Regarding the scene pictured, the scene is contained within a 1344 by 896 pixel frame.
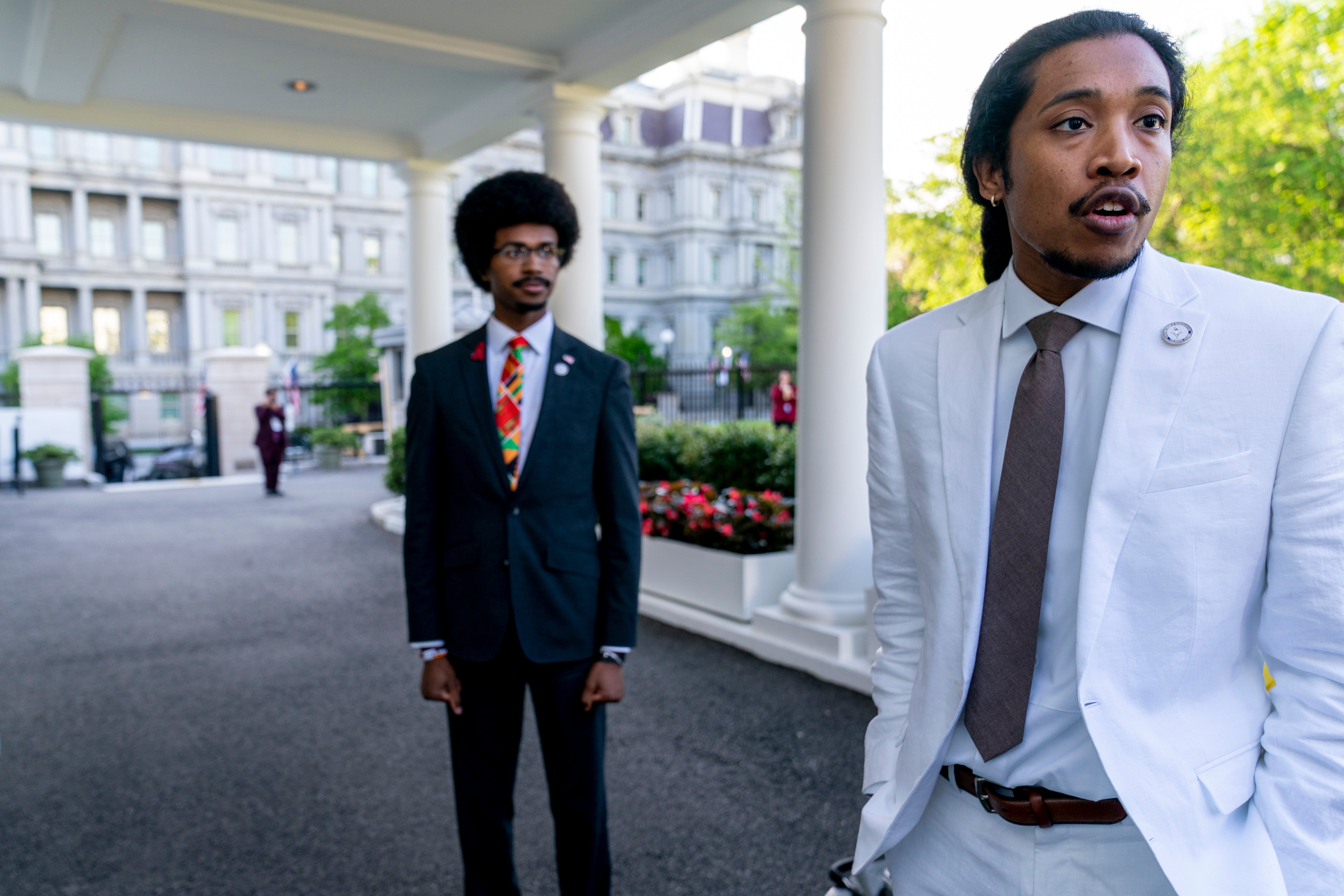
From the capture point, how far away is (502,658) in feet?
9.39

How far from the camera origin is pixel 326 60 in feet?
29.1

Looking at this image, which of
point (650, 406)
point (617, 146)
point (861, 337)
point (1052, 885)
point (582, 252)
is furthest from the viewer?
point (617, 146)

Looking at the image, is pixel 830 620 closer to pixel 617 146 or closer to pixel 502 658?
pixel 502 658

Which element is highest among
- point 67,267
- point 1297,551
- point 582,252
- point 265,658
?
point 67,267

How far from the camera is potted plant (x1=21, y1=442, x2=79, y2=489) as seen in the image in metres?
20.0

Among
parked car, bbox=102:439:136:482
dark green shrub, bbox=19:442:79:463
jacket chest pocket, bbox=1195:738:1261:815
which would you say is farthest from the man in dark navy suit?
parked car, bbox=102:439:136:482

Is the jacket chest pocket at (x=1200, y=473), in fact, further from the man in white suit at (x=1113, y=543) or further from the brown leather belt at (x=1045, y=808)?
the brown leather belt at (x=1045, y=808)

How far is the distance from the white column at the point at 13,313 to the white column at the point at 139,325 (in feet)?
17.2

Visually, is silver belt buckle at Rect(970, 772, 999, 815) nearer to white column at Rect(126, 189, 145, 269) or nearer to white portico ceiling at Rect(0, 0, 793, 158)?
white portico ceiling at Rect(0, 0, 793, 158)

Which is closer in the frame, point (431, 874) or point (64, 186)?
point (431, 874)

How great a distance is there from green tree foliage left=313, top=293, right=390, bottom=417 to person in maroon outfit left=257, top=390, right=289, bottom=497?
19926mm

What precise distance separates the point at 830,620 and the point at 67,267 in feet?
195

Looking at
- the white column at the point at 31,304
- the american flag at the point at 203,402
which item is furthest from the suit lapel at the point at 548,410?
the white column at the point at 31,304

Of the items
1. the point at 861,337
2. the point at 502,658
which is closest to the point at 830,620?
the point at 861,337
